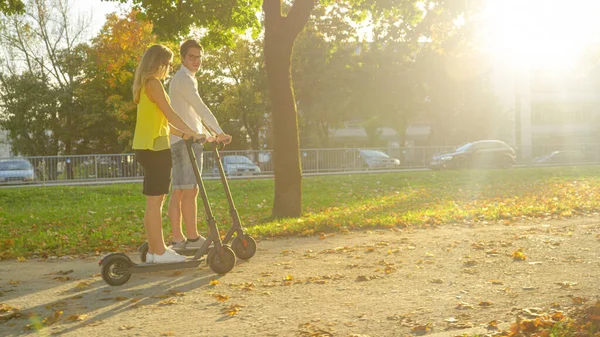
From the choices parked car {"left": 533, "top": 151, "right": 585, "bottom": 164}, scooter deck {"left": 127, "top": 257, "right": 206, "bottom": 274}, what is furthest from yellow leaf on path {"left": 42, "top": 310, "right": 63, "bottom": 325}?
parked car {"left": 533, "top": 151, "right": 585, "bottom": 164}

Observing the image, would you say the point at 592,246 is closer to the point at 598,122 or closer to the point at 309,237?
the point at 309,237

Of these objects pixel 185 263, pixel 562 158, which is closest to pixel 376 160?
pixel 562 158

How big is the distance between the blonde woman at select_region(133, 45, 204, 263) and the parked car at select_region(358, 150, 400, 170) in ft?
91.9

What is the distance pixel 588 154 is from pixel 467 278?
42.8 m

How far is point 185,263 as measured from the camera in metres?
5.97

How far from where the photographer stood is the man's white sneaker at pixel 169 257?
593 centimetres

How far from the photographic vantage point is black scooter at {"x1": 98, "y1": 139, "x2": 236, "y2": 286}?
5.77 meters

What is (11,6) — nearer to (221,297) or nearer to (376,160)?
(221,297)

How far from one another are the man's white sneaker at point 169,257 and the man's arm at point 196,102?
1.26 meters

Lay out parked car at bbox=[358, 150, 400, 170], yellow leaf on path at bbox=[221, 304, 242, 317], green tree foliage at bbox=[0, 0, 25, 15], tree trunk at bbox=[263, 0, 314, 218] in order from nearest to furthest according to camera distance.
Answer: yellow leaf on path at bbox=[221, 304, 242, 317], tree trunk at bbox=[263, 0, 314, 218], green tree foliage at bbox=[0, 0, 25, 15], parked car at bbox=[358, 150, 400, 170]

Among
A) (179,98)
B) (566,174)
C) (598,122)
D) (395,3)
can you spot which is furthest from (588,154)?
(179,98)

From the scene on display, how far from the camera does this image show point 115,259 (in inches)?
227

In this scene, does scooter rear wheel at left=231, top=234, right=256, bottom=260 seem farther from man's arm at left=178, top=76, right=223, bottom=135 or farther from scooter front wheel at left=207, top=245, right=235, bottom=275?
man's arm at left=178, top=76, right=223, bottom=135

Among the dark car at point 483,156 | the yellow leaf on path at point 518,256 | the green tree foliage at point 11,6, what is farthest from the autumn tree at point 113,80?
the yellow leaf on path at point 518,256
